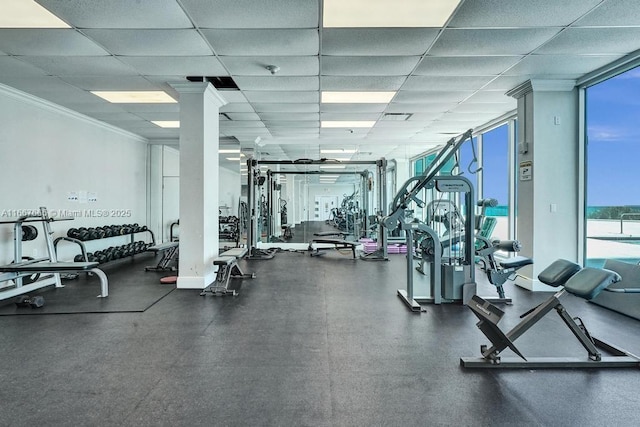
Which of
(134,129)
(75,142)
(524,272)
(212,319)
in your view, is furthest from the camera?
(134,129)

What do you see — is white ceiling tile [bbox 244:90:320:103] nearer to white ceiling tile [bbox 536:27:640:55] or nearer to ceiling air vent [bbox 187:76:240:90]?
ceiling air vent [bbox 187:76:240:90]

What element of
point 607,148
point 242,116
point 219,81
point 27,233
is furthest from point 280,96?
point 607,148

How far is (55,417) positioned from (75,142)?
5225 millimetres

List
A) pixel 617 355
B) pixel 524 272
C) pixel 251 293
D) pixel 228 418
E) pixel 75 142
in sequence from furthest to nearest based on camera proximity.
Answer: pixel 75 142, pixel 524 272, pixel 251 293, pixel 617 355, pixel 228 418

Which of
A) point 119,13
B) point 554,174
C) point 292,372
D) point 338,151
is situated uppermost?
point 338,151

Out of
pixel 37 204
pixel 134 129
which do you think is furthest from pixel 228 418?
pixel 134 129

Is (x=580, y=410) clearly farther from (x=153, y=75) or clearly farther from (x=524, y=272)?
(x=153, y=75)

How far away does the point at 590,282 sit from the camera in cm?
228

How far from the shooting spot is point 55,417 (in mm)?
1848

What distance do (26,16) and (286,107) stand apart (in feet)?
10.6

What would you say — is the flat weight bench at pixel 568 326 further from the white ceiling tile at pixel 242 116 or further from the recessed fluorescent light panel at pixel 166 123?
the recessed fluorescent light panel at pixel 166 123

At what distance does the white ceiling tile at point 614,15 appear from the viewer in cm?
267

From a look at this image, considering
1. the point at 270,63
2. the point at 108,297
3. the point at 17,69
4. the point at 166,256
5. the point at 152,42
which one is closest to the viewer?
the point at 152,42

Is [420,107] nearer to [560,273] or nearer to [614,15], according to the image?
[614,15]
